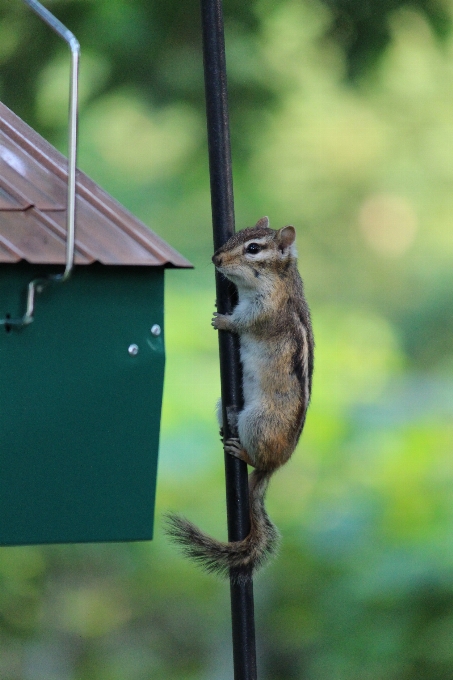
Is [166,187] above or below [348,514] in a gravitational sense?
above

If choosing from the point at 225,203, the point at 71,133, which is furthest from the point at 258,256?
the point at 71,133

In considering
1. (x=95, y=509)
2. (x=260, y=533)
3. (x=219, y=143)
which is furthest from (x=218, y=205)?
(x=260, y=533)

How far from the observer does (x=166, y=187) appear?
409 cm

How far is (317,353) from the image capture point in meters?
4.04

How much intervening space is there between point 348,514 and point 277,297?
5.92 ft

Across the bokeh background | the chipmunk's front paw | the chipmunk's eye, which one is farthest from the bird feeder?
the bokeh background

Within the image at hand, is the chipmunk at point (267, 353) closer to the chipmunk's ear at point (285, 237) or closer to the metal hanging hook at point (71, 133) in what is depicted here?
the chipmunk's ear at point (285, 237)

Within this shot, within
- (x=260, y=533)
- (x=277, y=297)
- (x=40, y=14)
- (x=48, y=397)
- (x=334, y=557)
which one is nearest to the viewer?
(x=40, y=14)

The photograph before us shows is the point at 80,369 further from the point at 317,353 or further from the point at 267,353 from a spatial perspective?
the point at 317,353

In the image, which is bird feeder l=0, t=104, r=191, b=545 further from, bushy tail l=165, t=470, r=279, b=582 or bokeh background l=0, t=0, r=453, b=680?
bokeh background l=0, t=0, r=453, b=680

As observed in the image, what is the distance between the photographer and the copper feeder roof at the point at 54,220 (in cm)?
169

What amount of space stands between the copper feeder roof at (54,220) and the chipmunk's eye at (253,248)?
2.08 feet

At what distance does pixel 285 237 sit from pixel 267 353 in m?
0.32

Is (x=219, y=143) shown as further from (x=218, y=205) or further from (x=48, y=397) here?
(x=48, y=397)
